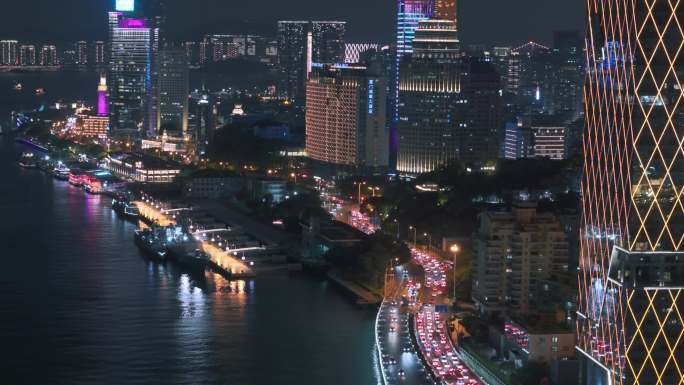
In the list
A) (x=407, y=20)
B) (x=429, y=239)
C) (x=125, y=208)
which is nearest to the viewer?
(x=429, y=239)

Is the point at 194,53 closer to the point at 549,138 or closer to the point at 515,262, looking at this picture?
the point at 549,138

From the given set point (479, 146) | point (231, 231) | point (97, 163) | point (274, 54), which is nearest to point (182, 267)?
point (231, 231)

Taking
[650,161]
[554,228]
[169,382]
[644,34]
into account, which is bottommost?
[169,382]

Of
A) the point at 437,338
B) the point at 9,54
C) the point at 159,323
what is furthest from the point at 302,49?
the point at 9,54

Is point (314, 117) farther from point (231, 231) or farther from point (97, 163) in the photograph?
point (231, 231)

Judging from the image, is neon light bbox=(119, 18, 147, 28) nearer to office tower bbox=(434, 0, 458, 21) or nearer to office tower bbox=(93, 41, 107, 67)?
office tower bbox=(434, 0, 458, 21)

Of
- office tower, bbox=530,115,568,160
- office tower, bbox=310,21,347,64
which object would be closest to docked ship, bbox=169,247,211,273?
office tower, bbox=530,115,568,160
